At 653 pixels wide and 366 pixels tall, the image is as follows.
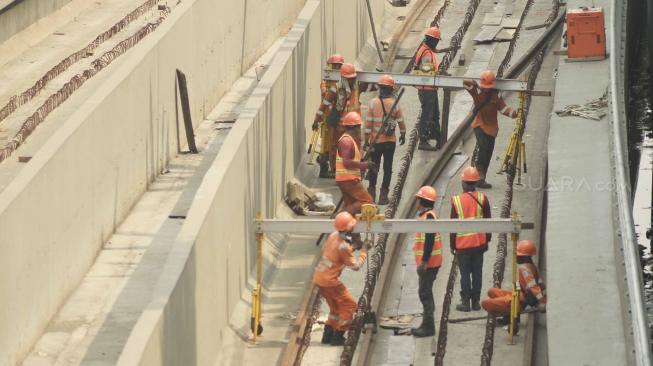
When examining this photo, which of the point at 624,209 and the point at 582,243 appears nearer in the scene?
the point at 582,243

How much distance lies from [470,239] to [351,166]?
221 centimetres

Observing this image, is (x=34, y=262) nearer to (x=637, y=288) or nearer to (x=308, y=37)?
(x=637, y=288)

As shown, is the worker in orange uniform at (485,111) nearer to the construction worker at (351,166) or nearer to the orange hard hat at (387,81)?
the orange hard hat at (387,81)

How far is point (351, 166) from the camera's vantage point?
59.6 feet

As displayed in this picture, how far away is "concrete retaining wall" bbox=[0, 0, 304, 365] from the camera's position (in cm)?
1623

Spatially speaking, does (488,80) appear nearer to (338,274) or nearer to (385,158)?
(385,158)

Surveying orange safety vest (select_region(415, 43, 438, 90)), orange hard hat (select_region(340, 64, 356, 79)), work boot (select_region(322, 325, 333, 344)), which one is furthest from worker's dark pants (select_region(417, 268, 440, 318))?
orange safety vest (select_region(415, 43, 438, 90))

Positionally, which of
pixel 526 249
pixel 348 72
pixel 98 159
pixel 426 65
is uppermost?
pixel 348 72

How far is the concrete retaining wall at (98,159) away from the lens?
53.3 feet

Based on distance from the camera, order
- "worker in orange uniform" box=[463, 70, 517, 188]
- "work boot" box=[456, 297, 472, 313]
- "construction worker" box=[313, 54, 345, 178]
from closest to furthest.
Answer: "work boot" box=[456, 297, 472, 313], "worker in orange uniform" box=[463, 70, 517, 188], "construction worker" box=[313, 54, 345, 178]

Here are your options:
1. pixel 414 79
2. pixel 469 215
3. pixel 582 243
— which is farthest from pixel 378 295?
pixel 414 79

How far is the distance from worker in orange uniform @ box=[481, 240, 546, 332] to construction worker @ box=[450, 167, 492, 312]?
14.4 inches

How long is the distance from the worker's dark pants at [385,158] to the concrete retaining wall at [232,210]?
3.99ft

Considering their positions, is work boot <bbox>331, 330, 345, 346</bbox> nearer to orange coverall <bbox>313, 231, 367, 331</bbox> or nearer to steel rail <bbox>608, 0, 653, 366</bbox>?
orange coverall <bbox>313, 231, 367, 331</bbox>
